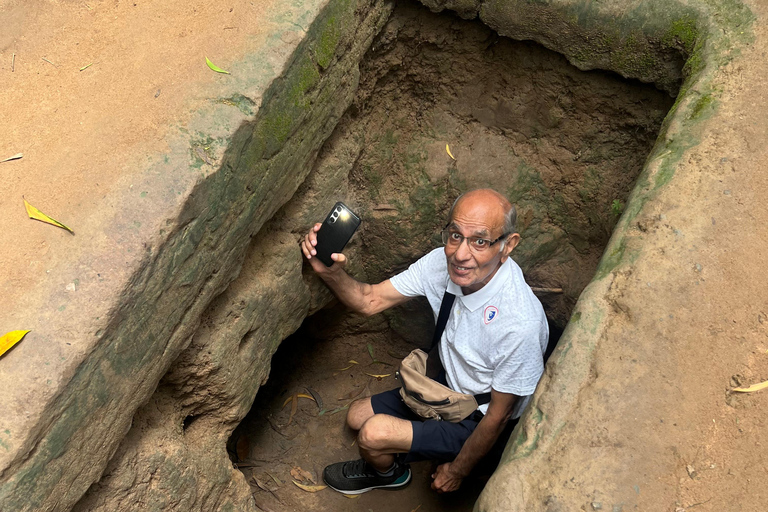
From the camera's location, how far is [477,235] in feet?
7.96

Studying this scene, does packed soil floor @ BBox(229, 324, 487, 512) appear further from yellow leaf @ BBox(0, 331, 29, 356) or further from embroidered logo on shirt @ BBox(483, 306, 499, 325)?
yellow leaf @ BBox(0, 331, 29, 356)

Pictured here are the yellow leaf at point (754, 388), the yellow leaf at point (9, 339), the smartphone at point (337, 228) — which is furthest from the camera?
the smartphone at point (337, 228)

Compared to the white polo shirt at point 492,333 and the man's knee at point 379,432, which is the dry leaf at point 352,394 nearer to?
the man's knee at point 379,432

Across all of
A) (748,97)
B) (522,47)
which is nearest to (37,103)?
(522,47)

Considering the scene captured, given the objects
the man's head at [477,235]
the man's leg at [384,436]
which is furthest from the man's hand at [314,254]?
the man's leg at [384,436]

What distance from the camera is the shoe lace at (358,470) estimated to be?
10.7ft

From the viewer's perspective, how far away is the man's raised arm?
267 cm

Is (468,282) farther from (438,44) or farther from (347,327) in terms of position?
(347,327)

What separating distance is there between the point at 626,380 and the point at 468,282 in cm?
80

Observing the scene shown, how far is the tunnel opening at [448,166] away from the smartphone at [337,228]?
156 mm

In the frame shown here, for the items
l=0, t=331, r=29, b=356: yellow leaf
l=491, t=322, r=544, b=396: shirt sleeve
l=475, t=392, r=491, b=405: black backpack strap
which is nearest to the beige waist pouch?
l=475, t=392, r=491, b=405: black backpack strap

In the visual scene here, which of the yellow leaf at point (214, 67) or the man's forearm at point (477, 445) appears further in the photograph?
the man's forearm at point (477, 445)

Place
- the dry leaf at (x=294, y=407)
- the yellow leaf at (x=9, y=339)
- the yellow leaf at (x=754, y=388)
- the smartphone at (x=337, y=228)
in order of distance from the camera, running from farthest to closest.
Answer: the dry leaf at (x=294, y=407), the smartphone at (x=337, y=228), the yellow leaf at (x=754, y=388), the yellow leaf at (x=9, y=339)

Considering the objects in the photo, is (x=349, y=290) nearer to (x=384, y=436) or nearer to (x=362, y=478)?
(x=384, y=436)
